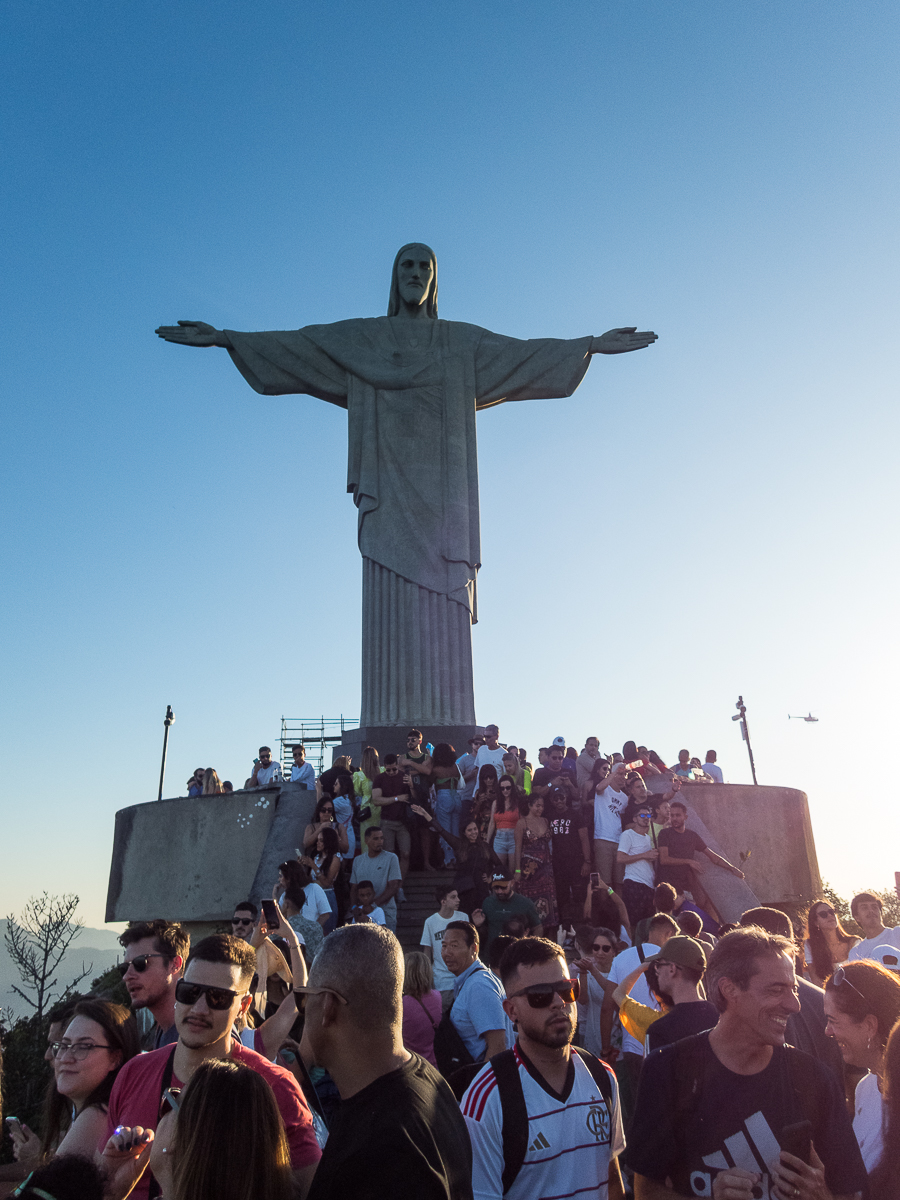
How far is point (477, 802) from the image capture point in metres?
10.0

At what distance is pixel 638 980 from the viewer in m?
5.09

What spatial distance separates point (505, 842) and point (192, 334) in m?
9.26

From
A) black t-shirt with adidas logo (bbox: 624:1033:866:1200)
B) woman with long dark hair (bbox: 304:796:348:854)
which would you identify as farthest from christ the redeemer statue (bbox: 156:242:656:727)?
black t-shirt with adidas logo (bbox: 624:1033:866:1200)

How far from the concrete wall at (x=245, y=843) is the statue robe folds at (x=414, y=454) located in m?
2.73

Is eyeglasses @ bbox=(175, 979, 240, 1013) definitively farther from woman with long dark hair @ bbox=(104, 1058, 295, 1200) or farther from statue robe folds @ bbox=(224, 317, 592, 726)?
statue robe folds @ bbox=(224, 317, 592, 726)

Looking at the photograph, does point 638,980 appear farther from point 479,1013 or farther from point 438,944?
point 438,944

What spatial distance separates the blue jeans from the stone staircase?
0.58 metres

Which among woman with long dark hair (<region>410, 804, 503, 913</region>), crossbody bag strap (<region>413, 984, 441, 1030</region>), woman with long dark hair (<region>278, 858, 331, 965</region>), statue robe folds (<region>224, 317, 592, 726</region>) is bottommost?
crossbody bag strap (<region>413, 984, 441, 1030</region>)

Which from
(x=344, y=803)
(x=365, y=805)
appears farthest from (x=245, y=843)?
(x=344, y=803)

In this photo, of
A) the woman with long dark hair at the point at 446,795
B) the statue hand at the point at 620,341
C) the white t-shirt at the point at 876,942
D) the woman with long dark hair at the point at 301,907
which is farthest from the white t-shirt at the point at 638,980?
the statue hand at the point at 620,341

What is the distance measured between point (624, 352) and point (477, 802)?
846cm

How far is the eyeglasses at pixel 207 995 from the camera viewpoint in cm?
322

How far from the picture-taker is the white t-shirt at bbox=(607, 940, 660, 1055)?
4969mm

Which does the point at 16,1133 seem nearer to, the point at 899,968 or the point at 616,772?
the point at 899,968
